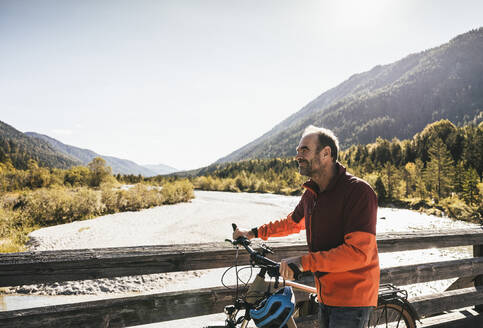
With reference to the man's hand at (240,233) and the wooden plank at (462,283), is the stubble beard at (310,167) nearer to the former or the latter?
the man's hand at (240,233)

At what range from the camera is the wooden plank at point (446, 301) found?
9.13 ft

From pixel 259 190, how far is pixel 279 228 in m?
56.3

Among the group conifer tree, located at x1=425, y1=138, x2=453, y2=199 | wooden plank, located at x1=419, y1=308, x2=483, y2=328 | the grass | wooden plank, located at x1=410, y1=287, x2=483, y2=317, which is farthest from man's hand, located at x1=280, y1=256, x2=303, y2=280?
conifer tree, located at x1=425, y1=138, x2=453, y2=199

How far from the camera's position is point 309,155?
5.63 ft

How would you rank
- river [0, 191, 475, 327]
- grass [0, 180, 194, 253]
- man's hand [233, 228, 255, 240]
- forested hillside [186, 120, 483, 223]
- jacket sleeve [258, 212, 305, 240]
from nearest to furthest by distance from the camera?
man's hand [233, 228, 255, 240]
jacket sleeve [258, 212, 305, 240]
river [0, 191, 475, 327]
grass [0, 180, 194, 253]
forested hillside [186, 120, 483, 223]

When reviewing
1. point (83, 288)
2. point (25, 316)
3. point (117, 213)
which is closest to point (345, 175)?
point (25, 316)

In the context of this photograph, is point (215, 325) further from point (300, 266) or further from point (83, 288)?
point (83, 288)

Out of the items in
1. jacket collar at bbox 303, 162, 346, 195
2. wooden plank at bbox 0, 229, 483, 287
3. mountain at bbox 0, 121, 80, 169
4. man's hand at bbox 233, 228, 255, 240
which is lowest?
wooden plank at bbox 0, 229, 483, 287

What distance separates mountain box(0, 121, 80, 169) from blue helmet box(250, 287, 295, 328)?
84025 mm

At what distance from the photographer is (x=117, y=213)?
19.3 meters

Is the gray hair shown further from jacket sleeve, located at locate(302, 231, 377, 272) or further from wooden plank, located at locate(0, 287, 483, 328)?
wooden plank, located at locate(0, 287, 483, 328)

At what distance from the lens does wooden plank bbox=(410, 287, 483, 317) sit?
110 inches

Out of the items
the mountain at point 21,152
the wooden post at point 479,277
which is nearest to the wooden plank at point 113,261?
the wooden post at point 479,277

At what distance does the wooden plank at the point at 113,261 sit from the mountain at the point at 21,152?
82789 millimetres
